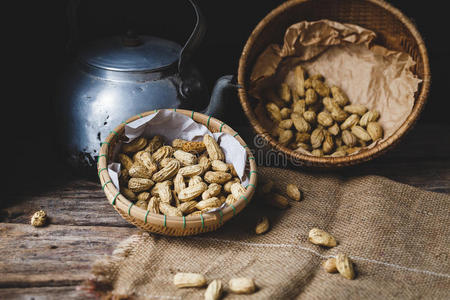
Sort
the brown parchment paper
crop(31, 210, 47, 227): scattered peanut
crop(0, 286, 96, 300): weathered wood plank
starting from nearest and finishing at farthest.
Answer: crop(0, 286, 96, 300): weathered wood plank < crop(31, 210, 47, 227): scattered peanut < the brown parchment paper

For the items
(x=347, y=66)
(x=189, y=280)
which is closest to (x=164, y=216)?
(x=189, y=280)

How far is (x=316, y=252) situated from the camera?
105 centimetres

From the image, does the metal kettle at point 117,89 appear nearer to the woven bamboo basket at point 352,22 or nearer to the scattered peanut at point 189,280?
the woven bamboo basket at point 352,22

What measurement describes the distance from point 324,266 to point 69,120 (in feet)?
2.65

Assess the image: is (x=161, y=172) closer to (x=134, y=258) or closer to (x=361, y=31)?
(x=134, y=258)

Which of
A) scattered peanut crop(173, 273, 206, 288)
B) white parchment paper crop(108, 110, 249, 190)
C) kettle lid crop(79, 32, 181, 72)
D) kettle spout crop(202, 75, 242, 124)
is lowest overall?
scattered peanut crop(173, 273, 206, 288)

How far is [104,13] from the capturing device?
1482 millimetres

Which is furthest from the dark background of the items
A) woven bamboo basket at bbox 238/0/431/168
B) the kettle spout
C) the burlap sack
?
the burlap sack

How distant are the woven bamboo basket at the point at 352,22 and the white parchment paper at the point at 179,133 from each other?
5.6 inches

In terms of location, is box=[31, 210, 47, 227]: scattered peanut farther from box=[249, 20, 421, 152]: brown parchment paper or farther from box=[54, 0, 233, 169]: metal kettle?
box=[249, 20, 421, 152]: brown parchment paper

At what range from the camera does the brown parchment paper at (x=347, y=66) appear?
4.33ft

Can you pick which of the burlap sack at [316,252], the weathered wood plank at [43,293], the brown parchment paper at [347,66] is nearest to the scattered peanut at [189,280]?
the burlap sack at [316,252]

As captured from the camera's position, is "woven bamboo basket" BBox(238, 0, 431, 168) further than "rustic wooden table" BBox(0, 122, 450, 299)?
Yes

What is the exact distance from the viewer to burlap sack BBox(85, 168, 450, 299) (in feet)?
3.10
